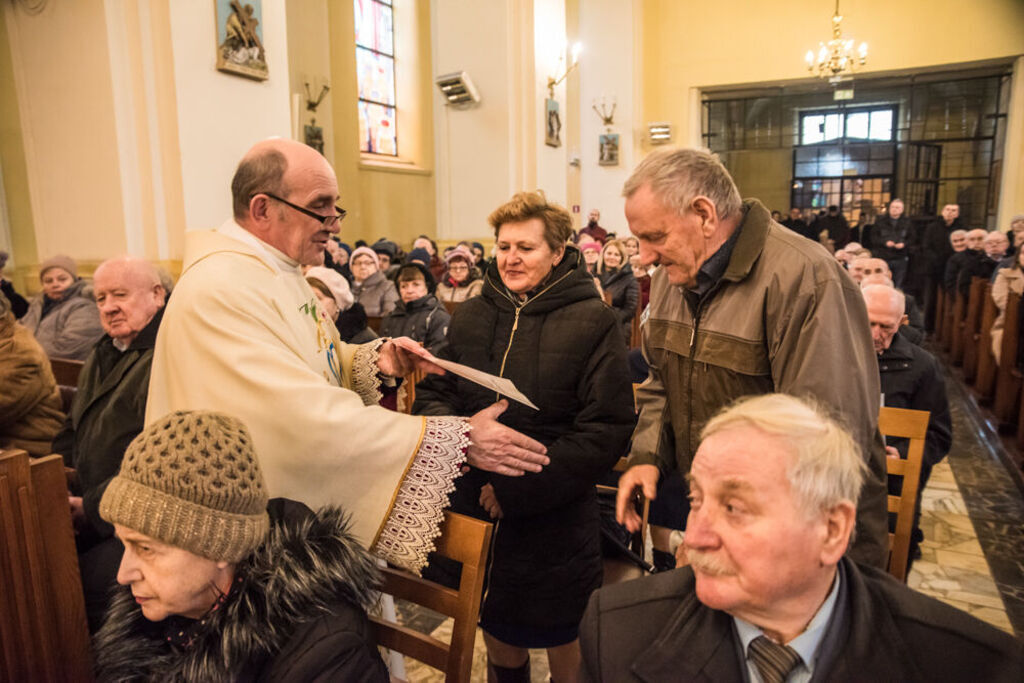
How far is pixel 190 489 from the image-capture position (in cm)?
125

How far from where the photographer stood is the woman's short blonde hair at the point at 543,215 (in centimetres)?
222

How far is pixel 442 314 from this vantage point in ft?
15.9

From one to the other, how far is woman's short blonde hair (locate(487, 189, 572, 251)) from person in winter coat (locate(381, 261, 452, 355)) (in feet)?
8.25

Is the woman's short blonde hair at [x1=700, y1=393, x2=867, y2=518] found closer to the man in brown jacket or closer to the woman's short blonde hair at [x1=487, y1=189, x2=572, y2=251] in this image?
the man in brown jacket

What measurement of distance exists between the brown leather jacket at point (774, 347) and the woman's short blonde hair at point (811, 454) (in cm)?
45

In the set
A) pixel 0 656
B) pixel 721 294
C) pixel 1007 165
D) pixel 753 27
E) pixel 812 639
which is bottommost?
pixel 0 656

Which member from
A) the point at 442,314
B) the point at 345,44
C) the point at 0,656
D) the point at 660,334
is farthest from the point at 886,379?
the point at 345,44

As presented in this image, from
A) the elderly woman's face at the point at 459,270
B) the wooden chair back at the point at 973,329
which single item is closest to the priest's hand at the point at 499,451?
the elderly woman's face at the point at 459,270

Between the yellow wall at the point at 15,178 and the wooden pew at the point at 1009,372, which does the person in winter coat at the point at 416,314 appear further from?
the yellow wall at the point at 15,178

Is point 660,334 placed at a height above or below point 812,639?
above

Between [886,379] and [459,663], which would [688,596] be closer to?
[459,663]

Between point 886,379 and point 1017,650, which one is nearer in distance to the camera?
point 1017,650

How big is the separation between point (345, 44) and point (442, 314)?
25.1 feet

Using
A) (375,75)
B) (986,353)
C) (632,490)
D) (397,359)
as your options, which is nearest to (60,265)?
(397,359)
